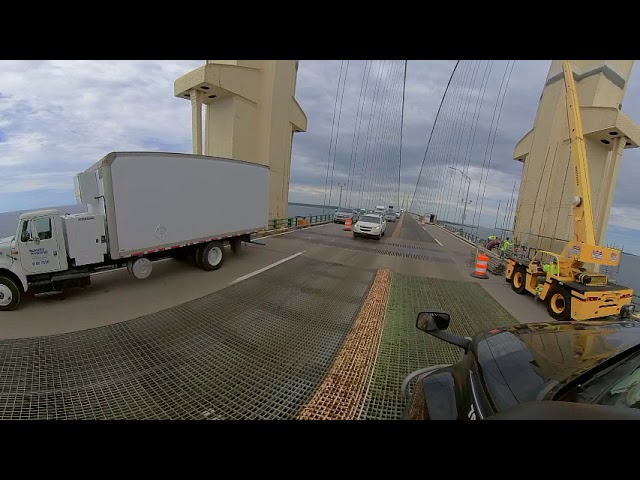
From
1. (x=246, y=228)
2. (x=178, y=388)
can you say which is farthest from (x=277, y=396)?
(x=246, y=228)

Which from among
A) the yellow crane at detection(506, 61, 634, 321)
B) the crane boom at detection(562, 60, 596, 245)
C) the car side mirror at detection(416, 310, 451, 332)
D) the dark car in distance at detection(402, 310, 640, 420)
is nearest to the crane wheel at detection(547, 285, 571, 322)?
the yellow crane at detection(506, 61, 634, 321)

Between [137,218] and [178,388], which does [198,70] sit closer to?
[137,218]

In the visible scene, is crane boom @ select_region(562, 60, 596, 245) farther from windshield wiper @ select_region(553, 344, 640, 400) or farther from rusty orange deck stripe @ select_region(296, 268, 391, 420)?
windshield wiper @ select_region(553, 344, 640, 400)

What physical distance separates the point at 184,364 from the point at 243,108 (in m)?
17.8

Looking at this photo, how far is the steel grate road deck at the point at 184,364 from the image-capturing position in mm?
2740

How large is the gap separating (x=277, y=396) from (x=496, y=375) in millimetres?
2337

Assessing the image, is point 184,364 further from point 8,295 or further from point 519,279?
point 519,279

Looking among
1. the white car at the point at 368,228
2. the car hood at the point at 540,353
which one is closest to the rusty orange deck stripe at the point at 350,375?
the car hood at the point at 540,353

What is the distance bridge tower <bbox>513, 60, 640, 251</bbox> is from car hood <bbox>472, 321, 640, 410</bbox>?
14449 mm

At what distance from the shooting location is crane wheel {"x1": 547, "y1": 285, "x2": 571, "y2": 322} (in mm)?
6156
